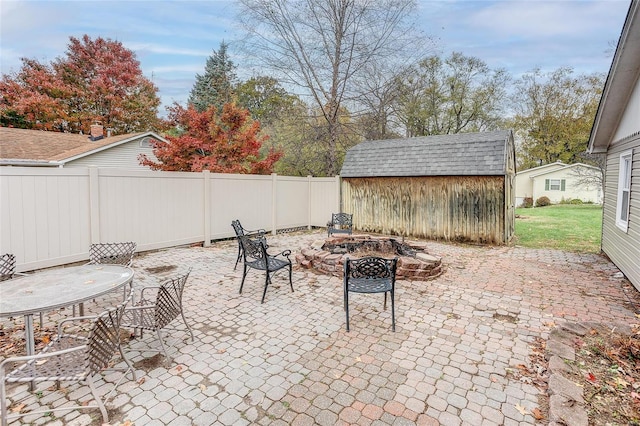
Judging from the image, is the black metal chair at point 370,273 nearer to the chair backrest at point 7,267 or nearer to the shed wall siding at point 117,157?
the chair backrest at point 7,267

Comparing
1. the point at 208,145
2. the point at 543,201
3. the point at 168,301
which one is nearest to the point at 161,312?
the point at 168,301

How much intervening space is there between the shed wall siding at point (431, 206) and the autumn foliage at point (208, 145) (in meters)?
3.97

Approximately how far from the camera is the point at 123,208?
7.34 metres

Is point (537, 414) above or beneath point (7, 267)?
beneath

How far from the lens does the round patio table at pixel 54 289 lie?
108 inches

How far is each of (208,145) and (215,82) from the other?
20098 mm

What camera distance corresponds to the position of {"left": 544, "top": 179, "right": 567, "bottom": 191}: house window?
1031 inches

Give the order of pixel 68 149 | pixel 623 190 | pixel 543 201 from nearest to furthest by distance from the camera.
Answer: pixel 623 190 → pixel 68 149 → pixel 543 201

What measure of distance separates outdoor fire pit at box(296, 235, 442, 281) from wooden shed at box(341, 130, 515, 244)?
3.33 meters

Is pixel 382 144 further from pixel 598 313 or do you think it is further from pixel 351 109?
pixel 598 313

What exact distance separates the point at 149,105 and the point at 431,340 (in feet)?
85.2

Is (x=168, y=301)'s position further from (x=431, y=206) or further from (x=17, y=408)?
(x=431, y=206)

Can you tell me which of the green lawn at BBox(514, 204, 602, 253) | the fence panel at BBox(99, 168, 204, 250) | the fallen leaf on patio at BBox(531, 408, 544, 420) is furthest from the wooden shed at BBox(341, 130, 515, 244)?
the fallen leaf on patio at BBox(531, 408, 544, 420)

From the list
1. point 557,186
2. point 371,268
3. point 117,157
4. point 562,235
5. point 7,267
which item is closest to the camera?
point 7,267
